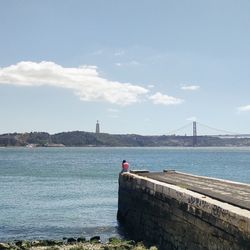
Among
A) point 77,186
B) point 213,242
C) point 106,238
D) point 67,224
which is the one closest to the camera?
point 213,242

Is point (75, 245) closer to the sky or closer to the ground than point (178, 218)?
closer to the ground

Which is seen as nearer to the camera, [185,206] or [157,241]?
[185,206]

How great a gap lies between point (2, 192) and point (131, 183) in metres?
22.2

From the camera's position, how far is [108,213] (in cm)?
2988

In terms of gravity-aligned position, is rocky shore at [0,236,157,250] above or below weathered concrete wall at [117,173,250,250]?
below

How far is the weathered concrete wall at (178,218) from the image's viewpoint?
11938 millimetres

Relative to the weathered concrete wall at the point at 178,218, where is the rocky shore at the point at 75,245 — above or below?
below

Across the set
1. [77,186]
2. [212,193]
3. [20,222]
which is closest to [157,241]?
[212,193]

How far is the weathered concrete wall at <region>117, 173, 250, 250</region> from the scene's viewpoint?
470 inches

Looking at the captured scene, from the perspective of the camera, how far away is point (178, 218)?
16.0m

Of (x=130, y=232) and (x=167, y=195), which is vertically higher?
(x=167, y=195)

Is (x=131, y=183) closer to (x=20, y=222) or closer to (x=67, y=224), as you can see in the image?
(x=67, y=224)

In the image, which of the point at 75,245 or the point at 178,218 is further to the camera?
the point at 75,245

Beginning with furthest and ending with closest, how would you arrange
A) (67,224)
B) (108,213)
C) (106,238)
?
(108,213)
(67,224)
(106,238)
